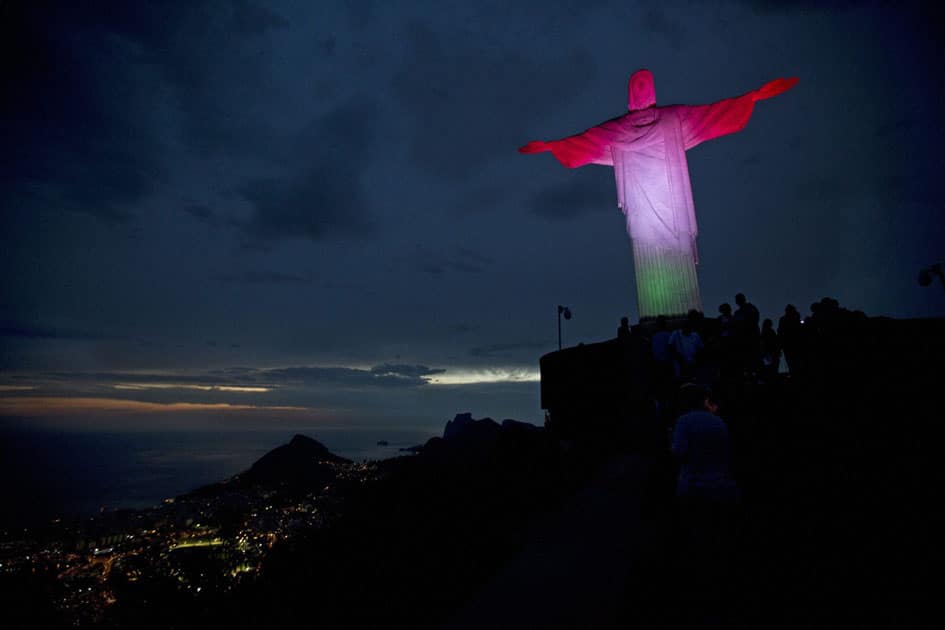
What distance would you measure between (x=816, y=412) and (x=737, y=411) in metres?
Result: 1.12

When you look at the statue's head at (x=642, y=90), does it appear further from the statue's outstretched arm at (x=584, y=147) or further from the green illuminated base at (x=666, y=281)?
the green illuminated base at (x=666, y=281)

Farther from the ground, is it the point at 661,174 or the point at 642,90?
the point at 642,90

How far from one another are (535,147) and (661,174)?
445cm

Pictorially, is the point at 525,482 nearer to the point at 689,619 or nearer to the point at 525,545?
the point at 525,545

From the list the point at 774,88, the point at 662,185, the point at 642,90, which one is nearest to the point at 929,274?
the point at 774,88

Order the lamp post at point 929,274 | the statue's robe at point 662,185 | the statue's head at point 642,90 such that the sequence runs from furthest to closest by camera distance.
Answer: the lamp post at point 929,274 < the statue's head at point 642,90 < the statue's robe at point 662,185

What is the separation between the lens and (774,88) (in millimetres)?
11023

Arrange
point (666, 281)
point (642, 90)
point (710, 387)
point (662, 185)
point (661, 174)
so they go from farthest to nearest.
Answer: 1. point (642, 90)
2. point (661, 174)
3. point (662, 185)
4. point (666, 281)
5. point (710, 387)

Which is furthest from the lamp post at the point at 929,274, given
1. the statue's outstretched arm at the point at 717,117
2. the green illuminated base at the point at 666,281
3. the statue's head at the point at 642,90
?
the statue's head at the point at 642,90

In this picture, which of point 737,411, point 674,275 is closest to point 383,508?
point 737,411

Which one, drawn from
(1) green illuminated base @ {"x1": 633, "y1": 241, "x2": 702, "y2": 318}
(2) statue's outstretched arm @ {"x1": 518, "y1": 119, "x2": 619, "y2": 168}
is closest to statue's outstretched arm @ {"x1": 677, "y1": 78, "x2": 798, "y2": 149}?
(2) statue's outstretched arm @ {"x1": 518, "y1": 119, "x2": 619, "y2": 168}

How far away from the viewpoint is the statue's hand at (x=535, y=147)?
13719mm

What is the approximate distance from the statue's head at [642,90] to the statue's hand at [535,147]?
290 centimetres

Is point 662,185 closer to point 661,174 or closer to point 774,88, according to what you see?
point 661,174
